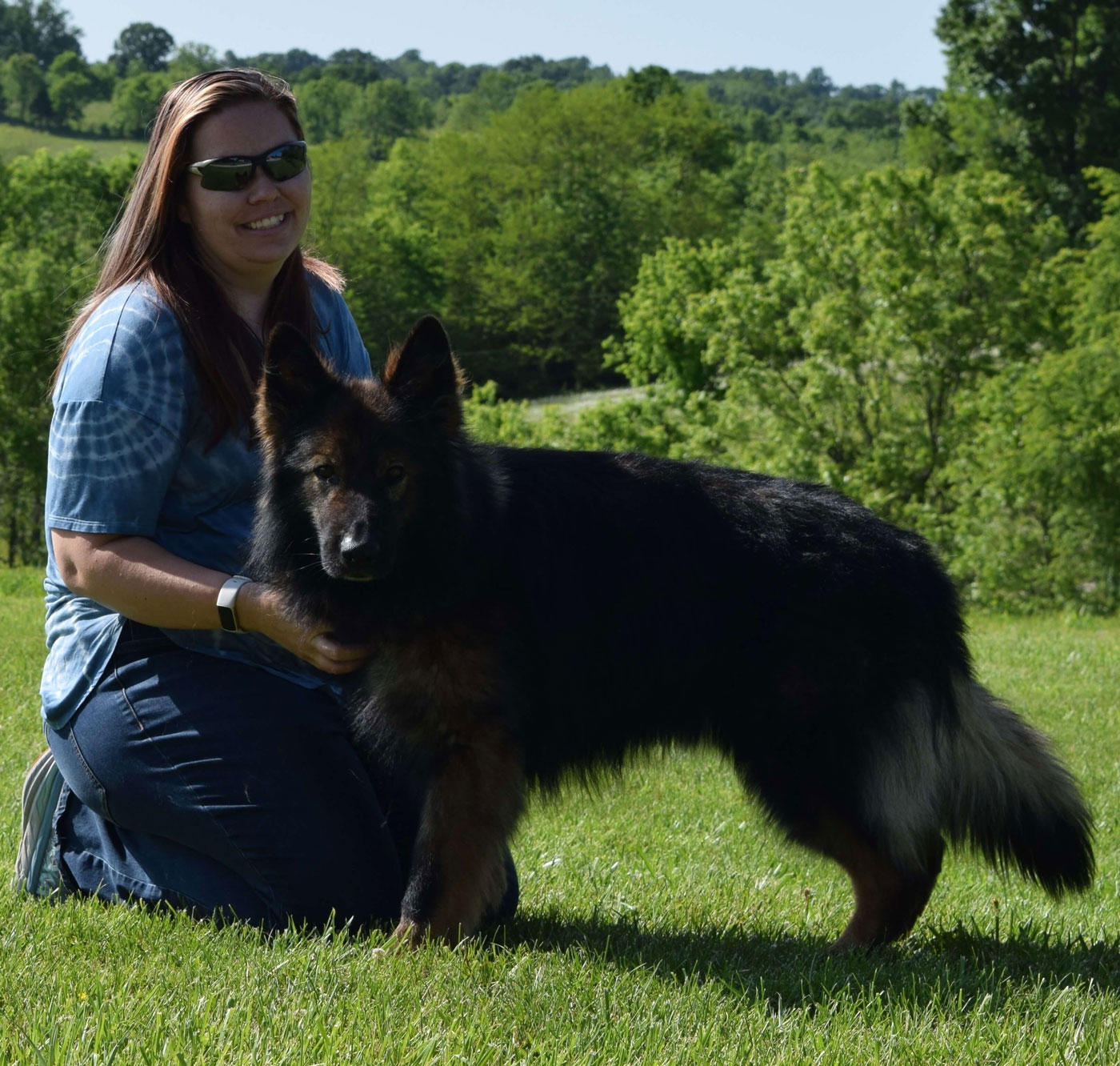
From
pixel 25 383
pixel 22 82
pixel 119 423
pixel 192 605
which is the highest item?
pixel 22 82

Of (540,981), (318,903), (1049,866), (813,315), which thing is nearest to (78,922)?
(318,903)

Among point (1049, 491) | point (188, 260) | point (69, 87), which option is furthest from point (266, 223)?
point (69, 87)

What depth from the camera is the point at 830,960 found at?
3525mm

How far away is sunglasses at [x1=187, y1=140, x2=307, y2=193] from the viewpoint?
12.6 ft

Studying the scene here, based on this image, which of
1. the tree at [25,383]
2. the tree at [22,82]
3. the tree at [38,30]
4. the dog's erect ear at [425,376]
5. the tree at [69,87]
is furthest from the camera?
the tree at [38,30]

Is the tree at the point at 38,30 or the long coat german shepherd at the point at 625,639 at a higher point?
the tree at the point at 38,30

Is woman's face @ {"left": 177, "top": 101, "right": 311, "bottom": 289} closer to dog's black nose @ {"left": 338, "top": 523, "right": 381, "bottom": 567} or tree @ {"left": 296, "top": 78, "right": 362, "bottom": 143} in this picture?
dog's black nose @ {"left": 338, "top": 523, "right": 381, "bottom": 567}

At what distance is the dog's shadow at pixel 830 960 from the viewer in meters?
3.28

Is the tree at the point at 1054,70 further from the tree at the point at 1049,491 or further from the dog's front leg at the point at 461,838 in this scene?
the dog's front leg at the point at 461,838

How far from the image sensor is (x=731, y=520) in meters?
3.80

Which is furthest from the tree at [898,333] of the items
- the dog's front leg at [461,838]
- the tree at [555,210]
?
the tree at [555,210]

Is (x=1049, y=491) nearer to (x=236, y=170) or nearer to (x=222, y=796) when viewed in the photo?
(x=236, y=170)

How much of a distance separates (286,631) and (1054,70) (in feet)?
133

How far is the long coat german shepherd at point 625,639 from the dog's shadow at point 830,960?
0.61 feet
